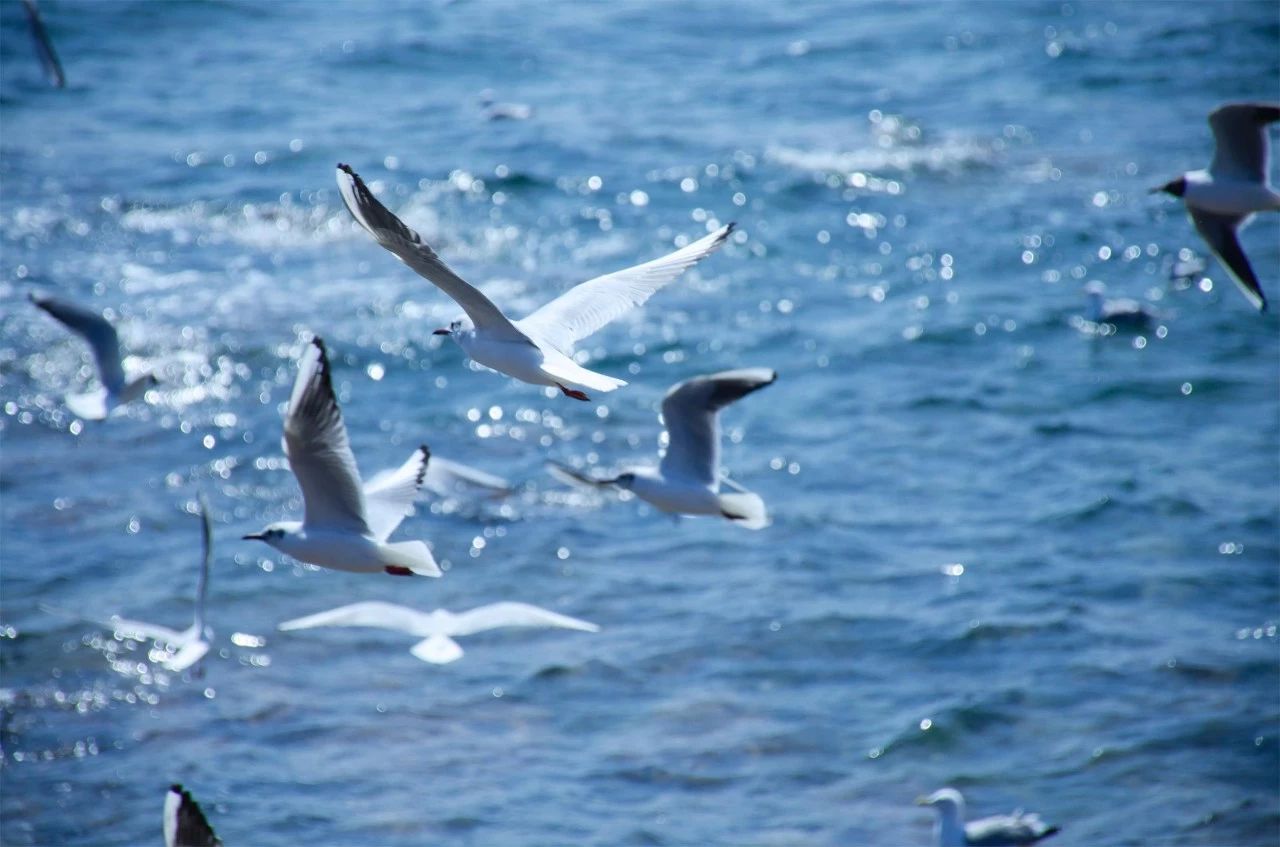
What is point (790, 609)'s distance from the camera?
33.0 ft

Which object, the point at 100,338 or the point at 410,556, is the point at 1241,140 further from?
the point at 100,338

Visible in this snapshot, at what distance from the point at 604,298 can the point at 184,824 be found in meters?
2.81

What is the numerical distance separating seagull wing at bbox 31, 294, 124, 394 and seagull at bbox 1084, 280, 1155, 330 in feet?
27.2

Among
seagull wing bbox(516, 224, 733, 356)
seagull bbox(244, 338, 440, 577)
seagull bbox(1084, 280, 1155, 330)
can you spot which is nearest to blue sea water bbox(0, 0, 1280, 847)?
seagull bbox(1084, 280, 1155, 330)

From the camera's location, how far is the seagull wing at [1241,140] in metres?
7.53

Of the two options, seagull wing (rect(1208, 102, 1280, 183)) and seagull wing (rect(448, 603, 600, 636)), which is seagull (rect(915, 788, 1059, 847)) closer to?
seagull wing (rect(448, 603, 600, 636))

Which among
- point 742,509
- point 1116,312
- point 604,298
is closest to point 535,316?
point 604,298

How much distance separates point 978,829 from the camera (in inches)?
296

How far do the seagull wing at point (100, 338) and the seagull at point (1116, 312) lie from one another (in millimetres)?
8279

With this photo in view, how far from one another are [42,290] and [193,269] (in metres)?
1.39

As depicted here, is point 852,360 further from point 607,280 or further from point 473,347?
point 473,347

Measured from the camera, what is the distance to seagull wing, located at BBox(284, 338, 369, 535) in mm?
6020

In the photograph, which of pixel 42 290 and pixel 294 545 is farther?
pixel 42 290

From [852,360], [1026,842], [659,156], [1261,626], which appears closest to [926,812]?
[1026,842]
